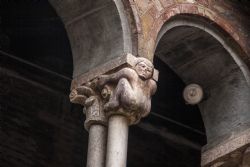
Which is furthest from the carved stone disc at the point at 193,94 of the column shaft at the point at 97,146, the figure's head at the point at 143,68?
the column shaft at the point at 97,146

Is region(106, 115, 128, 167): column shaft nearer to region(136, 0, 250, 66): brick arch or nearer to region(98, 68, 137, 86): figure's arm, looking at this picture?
region(98, 68, 137, 86): figure's arm

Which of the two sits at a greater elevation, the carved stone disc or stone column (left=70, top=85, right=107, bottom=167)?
the carved stone disc

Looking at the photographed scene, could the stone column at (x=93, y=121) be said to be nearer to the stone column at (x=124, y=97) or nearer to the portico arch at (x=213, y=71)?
the stone column at (x=124, y=97)

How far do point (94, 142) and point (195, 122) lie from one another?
3.66 m

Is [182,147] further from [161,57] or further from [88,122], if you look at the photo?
[88,122]

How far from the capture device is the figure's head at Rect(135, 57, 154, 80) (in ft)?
24.9

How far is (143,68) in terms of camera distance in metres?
7.61

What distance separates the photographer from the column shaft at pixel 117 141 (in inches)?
284

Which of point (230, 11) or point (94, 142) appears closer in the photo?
point (94, 142)

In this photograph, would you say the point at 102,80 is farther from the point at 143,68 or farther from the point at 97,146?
the point at 97,146

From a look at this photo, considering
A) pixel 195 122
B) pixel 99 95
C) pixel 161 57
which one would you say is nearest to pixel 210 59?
pixel 161 57

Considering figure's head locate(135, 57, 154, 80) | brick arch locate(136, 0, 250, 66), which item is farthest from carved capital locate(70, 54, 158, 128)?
brick arch locate(136, 0, 250, 66)

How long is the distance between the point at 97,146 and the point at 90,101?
0.42 m

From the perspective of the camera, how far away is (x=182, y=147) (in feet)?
36.8
